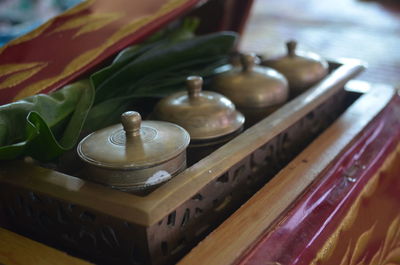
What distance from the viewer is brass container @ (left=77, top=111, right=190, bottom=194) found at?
0.68 m

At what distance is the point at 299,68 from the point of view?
3.73 ft

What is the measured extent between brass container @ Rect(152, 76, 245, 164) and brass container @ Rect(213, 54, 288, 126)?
10 cm

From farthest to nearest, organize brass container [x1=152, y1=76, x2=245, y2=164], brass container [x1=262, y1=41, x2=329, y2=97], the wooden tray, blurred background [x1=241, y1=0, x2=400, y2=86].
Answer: blurred background [x1=241, y1=0, x2=400, y2=86] → brass container [x1=262, y1=41, x2=329, y2=97] → brass container [x1=152, y1=76, x2=245, y2=164] → the wooden tray

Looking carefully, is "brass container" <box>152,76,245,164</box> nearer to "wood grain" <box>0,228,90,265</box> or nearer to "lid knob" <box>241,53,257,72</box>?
"lid knob" <box>241,53,257,72</box>

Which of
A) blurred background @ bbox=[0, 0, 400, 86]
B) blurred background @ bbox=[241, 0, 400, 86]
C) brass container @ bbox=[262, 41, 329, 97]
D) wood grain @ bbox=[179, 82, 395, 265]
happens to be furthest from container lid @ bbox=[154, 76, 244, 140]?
blurred background @ bbox=[0, 0, 400, 86]

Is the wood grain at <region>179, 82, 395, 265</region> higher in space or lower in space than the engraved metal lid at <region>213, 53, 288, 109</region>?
lower

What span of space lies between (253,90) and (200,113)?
0.19 metres

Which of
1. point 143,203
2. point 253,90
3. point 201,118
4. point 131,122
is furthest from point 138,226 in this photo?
point 253,90

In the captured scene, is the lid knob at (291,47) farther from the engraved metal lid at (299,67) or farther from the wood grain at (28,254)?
→ the wood grain at (28,254)

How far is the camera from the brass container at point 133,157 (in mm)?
683

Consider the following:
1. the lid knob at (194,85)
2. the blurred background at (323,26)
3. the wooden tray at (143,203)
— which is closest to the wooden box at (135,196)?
the wooden tray at (143,203)

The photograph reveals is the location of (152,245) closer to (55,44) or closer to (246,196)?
(246,196)

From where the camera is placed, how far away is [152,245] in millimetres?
659

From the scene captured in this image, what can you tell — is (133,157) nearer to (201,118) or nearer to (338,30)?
(201,118)
